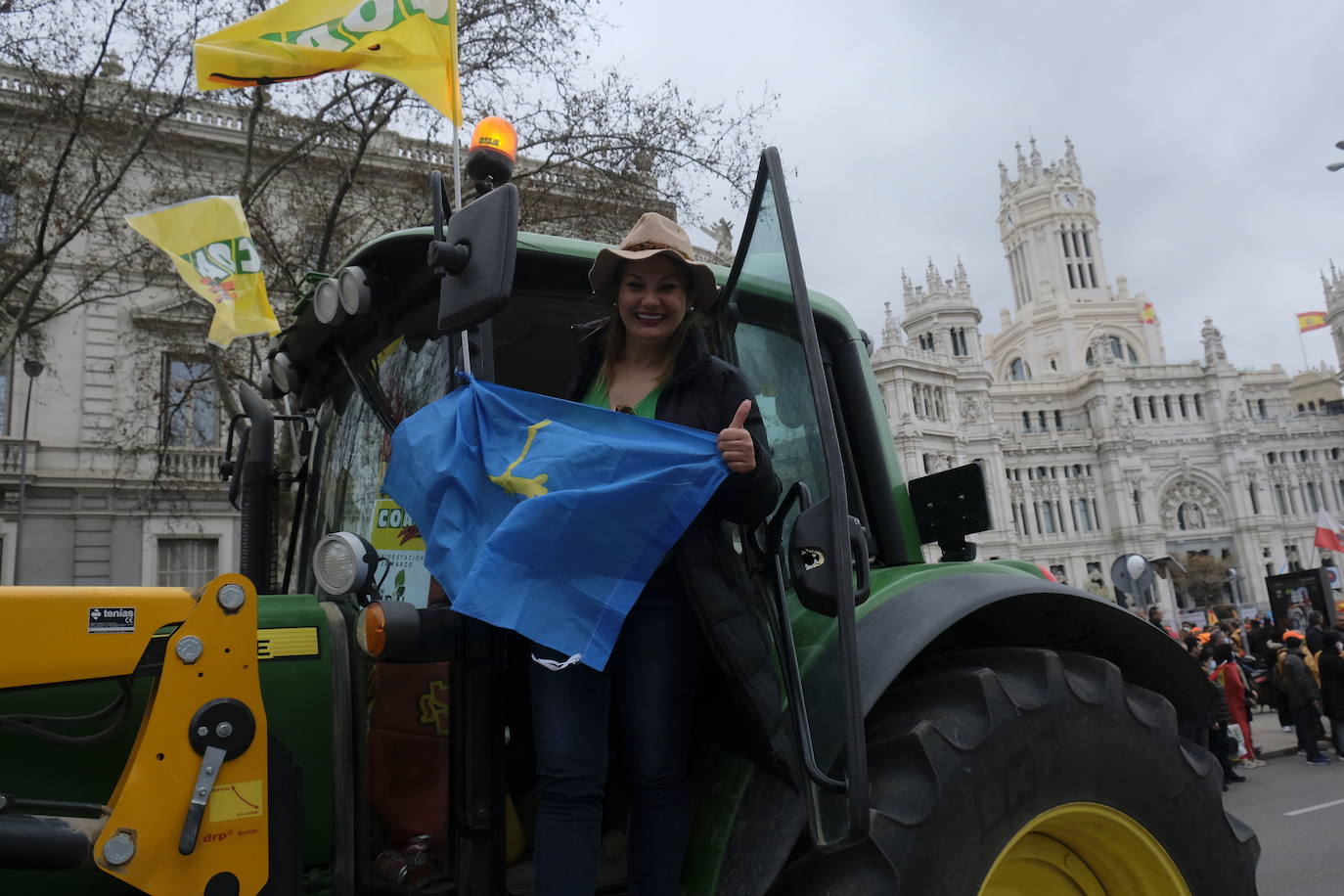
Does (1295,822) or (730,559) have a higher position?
(730,559)

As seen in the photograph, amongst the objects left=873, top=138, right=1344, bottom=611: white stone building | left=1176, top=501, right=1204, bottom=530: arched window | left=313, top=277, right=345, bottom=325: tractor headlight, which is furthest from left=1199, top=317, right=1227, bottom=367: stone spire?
left=313, top=277, right=345, bottom=325: tractor headlight

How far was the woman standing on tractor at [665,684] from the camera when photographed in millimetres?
2066

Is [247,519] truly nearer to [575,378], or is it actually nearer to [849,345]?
[575,378]

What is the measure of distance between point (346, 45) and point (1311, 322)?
105396mm

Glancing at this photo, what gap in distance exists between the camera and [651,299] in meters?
2.48

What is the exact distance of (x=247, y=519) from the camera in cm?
346

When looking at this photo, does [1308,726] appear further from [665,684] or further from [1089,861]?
[665,684]

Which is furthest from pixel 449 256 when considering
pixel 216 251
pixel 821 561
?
pixel 216 251

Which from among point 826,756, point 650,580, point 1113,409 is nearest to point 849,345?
point 650,580


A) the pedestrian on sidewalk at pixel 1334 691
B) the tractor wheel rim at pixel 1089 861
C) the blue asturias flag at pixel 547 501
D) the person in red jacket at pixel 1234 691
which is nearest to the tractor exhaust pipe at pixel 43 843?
the blue asturias flag at pixel 547 501

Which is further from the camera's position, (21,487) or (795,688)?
(21,487)

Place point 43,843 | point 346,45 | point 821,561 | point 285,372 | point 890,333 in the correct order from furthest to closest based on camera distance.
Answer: point 890,333 → point 346,45 → point 285,372 → point 821,561 → point 43,843

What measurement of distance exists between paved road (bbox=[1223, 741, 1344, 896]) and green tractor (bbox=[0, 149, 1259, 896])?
14.3 ft

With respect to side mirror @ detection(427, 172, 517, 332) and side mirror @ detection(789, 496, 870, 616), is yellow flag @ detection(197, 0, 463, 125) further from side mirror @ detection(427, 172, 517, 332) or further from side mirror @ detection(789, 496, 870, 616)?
side mirror @ detection(789, 496, 870, 616)
